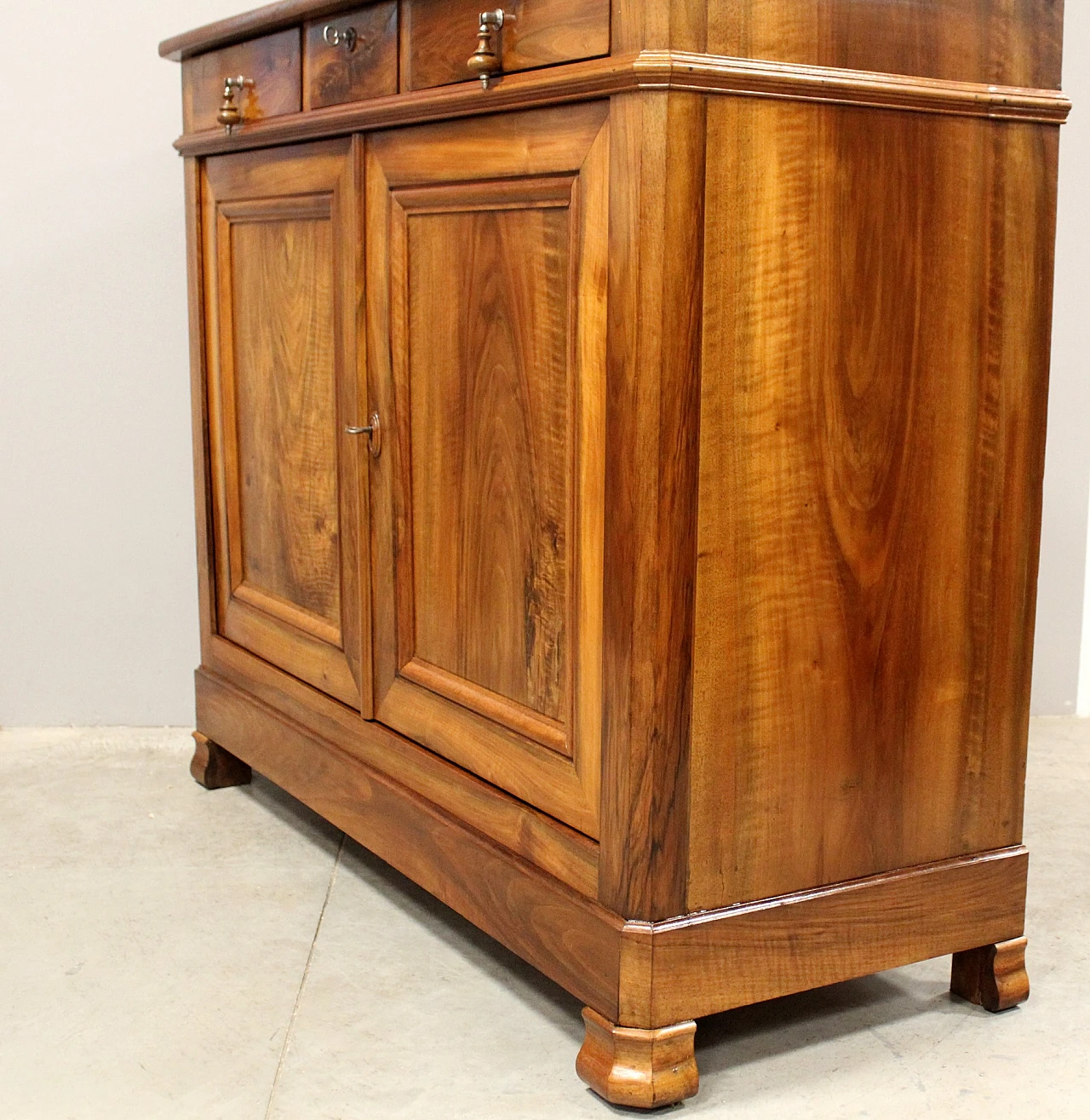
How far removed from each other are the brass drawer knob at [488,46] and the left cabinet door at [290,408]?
43 centimetres

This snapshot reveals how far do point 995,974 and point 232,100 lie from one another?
1.85 m

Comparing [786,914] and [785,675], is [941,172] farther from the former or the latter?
[786,914]

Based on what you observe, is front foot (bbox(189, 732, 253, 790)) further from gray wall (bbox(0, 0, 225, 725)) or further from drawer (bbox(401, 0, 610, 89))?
drawer (bbox(401, 0, 610, 89))

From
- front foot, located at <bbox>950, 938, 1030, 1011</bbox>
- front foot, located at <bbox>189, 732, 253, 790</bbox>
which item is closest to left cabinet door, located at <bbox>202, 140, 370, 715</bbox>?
front foot, located at <bbox>189, 732, 253, 790</bbox>

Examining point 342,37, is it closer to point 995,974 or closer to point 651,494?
point 651,494

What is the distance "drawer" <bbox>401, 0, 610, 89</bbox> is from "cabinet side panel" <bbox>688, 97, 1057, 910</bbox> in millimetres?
193

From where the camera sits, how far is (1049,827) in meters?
2.81

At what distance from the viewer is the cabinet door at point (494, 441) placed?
1.85 metres

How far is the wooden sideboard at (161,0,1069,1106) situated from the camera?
1736 millimetres

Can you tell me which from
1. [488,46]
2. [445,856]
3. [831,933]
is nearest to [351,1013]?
[445,856]

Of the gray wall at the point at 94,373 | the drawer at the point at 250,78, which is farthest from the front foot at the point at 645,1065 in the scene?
the gray wall at the point at 94,373

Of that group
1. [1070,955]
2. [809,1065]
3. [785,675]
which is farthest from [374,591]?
[1070,955]

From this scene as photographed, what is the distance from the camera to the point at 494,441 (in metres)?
2.04

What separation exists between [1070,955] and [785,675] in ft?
2.61
